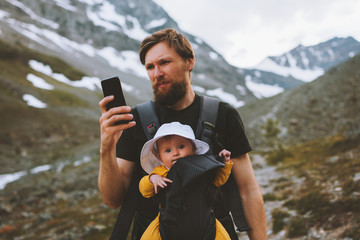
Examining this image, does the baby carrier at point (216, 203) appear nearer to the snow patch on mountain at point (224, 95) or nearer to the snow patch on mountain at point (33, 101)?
the snow patch on mountain at point (33, 101)

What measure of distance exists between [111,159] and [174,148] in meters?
0.84

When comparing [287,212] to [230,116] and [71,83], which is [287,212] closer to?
[230,116]

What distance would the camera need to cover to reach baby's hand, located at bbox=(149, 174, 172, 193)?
9.79 ft

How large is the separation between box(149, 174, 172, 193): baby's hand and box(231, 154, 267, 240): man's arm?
121 centimetres

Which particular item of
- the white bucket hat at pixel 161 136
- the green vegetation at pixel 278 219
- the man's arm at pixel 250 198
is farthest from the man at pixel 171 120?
the green vegetation at pixel 278 219

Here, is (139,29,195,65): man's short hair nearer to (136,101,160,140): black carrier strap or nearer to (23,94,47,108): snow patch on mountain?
(136,101,160,140): black carrier strap

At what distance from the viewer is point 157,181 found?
3057 millimetres

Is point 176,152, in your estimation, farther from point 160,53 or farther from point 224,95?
point 224,95

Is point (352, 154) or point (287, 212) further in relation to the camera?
point (352, 154)

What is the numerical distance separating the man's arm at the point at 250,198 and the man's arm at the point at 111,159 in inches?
66.2

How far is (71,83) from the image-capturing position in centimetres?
10388

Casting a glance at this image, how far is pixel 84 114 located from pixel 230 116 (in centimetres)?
7698

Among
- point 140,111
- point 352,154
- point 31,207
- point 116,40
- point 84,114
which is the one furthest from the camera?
point 116,40

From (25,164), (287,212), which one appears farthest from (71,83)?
(287,212)
